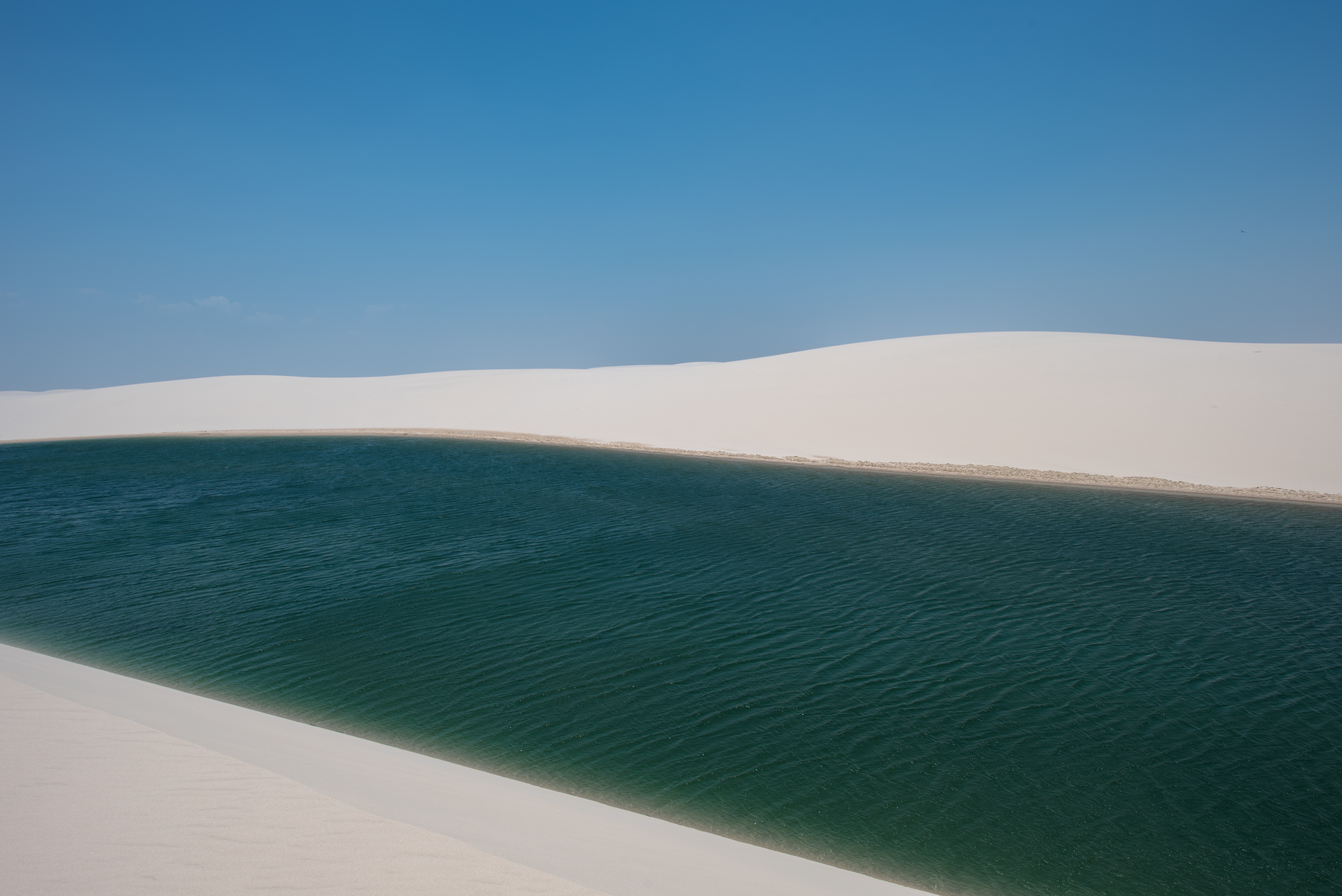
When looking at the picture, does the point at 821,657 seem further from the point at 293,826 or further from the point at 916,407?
the point at 916,407

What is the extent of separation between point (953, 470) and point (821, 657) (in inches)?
789

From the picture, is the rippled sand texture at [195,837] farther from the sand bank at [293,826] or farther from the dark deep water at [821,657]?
the dark deep water at [821,657]

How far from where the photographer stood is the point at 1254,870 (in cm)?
516

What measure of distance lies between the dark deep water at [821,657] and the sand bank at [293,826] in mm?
936

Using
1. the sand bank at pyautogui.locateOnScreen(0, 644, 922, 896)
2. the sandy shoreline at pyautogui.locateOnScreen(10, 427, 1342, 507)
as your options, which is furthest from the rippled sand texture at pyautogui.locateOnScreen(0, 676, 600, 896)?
the sandy shoreline at pyautogui.locateOnScreen(10, 427, 1342, 507)

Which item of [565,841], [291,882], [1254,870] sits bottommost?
[1254,870]

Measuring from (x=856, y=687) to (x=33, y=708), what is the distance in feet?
24.9

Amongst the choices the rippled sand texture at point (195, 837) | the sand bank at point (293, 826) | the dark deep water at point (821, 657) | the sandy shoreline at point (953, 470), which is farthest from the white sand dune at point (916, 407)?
the rippled sand texture at point (195, 837)

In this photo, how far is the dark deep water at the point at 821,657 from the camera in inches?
222

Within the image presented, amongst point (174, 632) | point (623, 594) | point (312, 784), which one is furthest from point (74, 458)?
point (312, 784)

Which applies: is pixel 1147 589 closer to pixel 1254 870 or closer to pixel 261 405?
pixel 1254 870

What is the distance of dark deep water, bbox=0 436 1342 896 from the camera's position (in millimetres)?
5645

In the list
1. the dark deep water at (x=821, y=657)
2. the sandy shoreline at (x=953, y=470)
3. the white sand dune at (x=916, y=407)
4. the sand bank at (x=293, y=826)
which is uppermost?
the white sand dune at (x=916, y=407)

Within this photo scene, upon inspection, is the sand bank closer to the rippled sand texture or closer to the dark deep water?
the rippled sand texture
